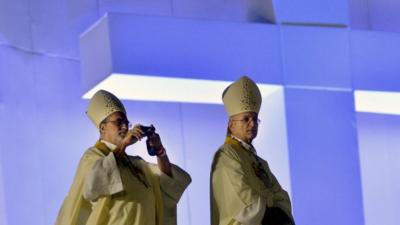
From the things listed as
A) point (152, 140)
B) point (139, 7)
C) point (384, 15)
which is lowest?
point (152, 140)

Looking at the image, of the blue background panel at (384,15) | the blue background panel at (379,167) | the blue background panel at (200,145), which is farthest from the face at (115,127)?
the blue background panel at (384,15)

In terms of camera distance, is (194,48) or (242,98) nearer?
(242,98)

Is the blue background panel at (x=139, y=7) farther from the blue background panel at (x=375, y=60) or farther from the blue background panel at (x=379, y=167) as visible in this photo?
the blue background panel at (x=379, y=167)

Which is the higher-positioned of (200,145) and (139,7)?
(139,7)

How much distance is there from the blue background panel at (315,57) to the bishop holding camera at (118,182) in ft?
4.20

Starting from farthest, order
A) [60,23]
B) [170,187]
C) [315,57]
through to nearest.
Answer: [315,57], [60,23], [170,187]

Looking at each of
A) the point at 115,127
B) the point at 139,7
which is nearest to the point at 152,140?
the point at 115,127

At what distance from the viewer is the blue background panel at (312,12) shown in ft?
21.8

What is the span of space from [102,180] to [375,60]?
2186 mm

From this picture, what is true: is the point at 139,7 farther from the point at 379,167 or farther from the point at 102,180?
the point at 102,180

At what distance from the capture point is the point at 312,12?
6711 millimetres

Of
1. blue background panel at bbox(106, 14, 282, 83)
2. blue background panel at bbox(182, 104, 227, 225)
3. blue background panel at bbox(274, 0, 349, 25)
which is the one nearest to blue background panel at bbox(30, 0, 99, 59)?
blue background panel at bbox(106, 14, 282, 83)

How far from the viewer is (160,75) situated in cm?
622

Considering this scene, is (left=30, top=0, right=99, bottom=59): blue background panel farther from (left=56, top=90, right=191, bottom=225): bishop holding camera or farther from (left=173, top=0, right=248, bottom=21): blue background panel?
(left=56, top=90, right=191, bottom=225): bishop holding camera
